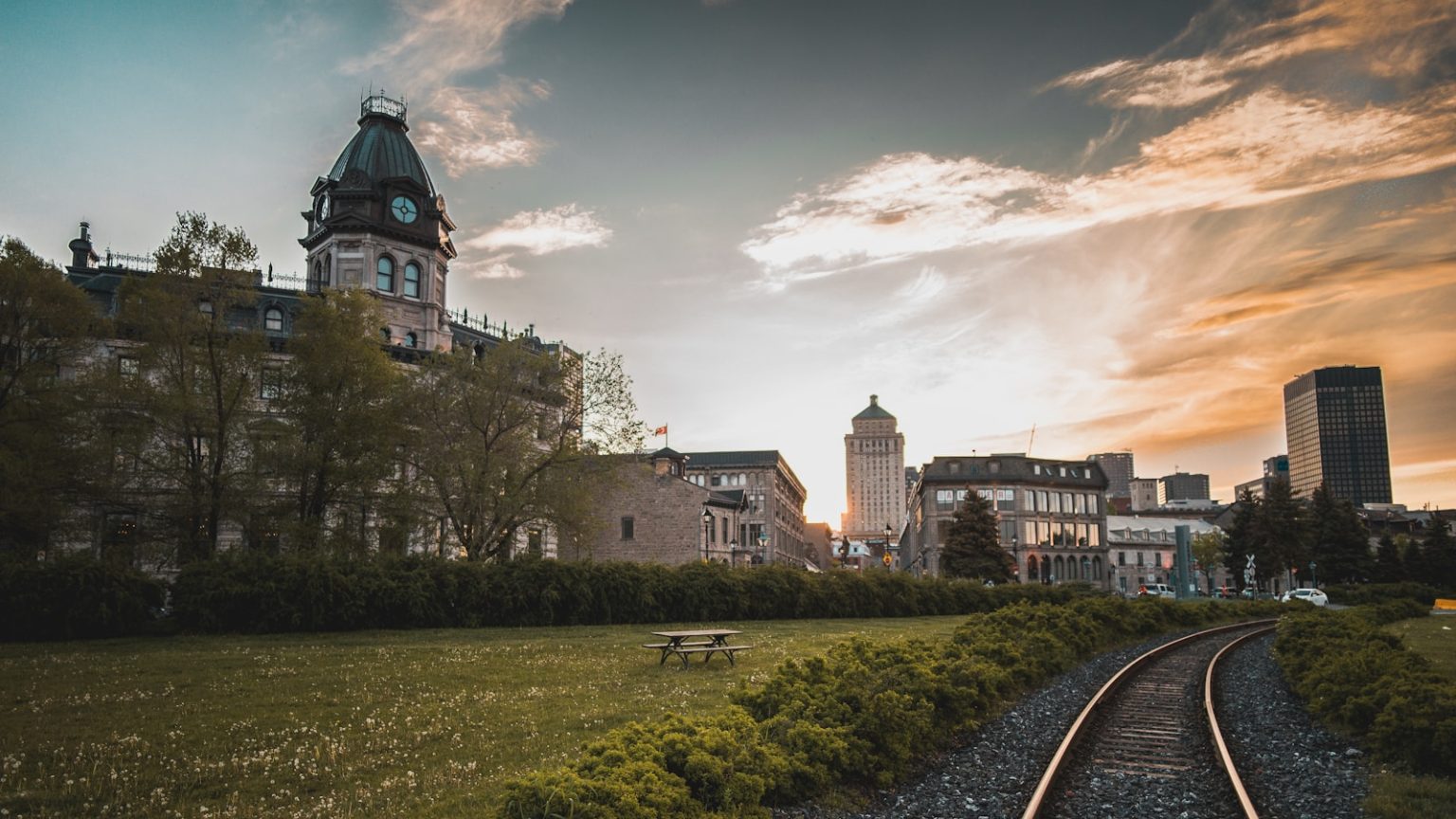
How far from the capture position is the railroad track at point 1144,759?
9.83m

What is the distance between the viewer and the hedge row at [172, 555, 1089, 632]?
26.9 metres

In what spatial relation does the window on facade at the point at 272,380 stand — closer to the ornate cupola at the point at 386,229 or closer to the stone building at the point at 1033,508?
the ornate cupola at the point at 386,229

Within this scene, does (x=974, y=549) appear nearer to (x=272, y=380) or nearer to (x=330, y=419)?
(x=330, y=419)

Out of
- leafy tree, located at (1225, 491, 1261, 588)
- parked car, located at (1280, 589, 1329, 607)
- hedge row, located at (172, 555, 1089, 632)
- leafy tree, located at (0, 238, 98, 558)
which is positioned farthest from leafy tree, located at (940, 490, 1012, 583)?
leafy tree, located at (0, 238, 98, 558)

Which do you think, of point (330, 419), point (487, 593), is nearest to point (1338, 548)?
point (487, 593)

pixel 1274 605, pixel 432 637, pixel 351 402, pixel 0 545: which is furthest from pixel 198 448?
pixel 1274 605

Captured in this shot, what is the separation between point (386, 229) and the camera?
193ft

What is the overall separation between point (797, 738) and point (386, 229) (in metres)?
56.4

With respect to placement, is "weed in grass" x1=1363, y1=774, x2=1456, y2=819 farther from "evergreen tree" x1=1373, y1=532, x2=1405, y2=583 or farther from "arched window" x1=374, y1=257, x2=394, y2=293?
"evergreen tree" x1=1373, y1=532, x2=1405, y2=583

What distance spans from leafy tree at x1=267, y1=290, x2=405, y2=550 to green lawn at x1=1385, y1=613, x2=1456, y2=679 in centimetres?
3516

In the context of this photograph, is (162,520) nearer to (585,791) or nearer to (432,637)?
(432,637)

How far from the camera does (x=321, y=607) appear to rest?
1080 inches

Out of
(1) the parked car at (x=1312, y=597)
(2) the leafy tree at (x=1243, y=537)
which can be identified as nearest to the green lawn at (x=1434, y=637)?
(1) the parked car at (x=1312, y=597)

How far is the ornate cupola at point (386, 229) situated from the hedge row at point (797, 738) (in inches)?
1991
